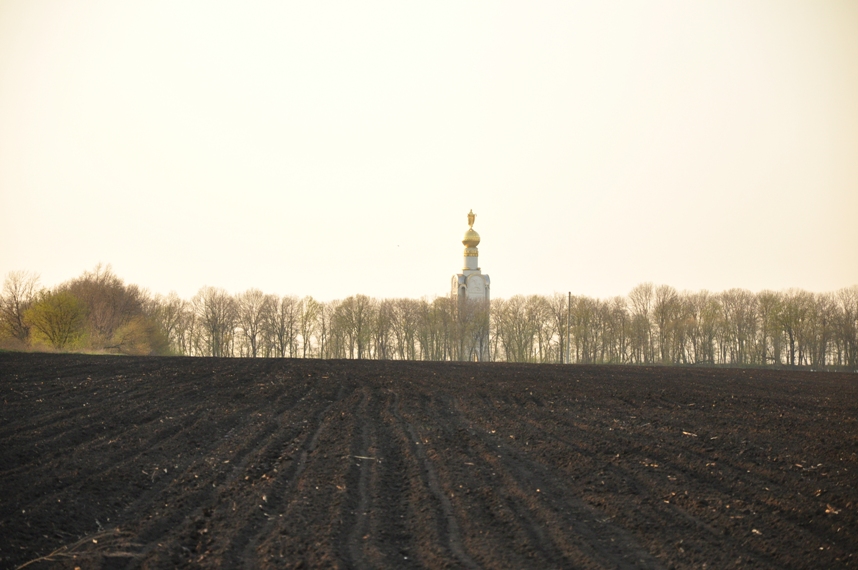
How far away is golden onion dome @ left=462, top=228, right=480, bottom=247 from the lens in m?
83.6

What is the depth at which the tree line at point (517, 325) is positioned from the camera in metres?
63.3

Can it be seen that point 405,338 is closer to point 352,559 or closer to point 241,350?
point 241,350

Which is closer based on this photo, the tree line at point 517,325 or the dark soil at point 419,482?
the dark soil at point 419,482

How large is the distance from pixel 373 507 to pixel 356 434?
5.02 m

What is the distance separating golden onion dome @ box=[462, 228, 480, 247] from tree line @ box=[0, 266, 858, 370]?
33.1ft

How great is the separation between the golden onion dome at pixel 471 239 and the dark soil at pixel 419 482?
6512cm

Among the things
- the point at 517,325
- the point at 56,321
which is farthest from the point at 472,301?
the point at 56,321

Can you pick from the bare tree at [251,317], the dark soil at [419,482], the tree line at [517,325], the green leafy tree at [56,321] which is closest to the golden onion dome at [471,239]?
the tree line at [517,325]

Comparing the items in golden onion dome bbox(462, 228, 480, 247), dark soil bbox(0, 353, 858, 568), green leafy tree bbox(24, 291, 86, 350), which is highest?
golden onion dome bbox(462, 228, 480, 247)

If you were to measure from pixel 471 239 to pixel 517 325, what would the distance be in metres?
16.6

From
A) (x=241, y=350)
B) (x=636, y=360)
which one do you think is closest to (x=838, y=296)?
(x=636, y=360)

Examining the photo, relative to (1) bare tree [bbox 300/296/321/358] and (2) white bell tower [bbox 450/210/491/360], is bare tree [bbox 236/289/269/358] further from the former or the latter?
(2) white bell tower [bbox 450/210/491/360]

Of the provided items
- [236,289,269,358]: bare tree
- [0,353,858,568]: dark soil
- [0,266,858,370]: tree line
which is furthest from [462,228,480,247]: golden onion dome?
[0,353,858,568]: dark soil

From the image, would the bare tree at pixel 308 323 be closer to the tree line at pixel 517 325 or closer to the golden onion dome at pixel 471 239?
the tree line at pixel 517 325
